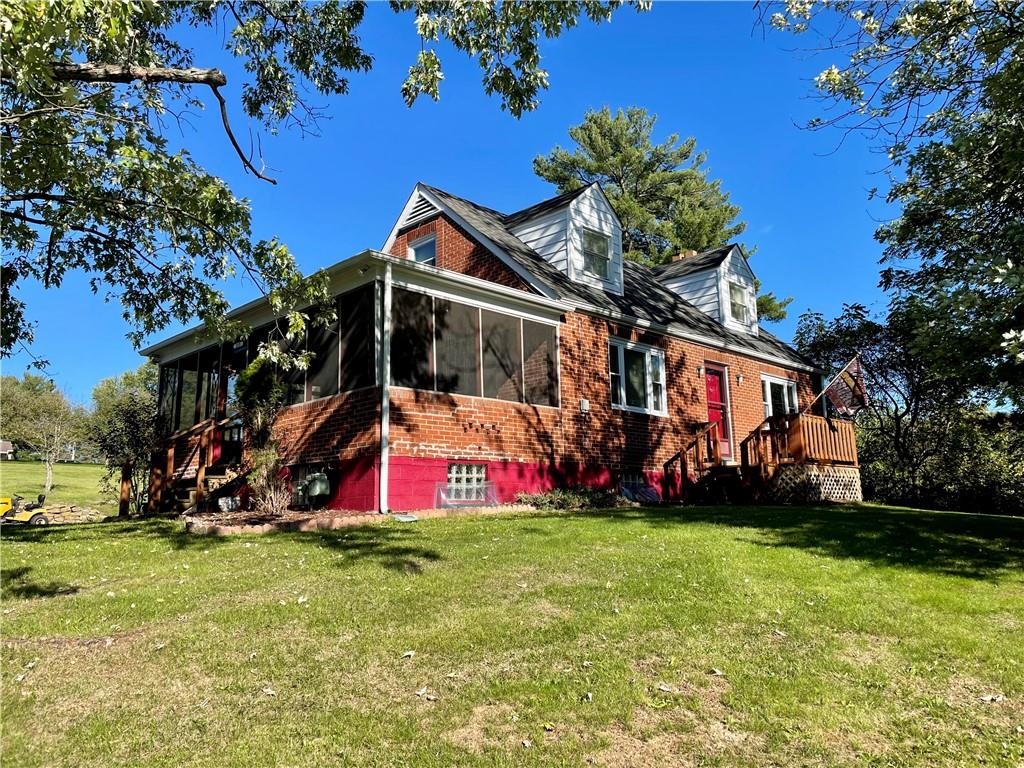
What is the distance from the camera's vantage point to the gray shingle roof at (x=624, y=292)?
1481cm

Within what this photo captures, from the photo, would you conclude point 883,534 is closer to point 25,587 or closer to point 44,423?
point 25,587

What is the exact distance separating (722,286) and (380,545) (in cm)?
1558

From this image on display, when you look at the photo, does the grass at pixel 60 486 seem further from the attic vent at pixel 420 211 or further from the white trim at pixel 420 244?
the attic vent at pixel 420 211

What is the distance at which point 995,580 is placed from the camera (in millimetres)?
6109

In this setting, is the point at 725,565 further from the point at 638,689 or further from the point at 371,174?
the point at 371,174

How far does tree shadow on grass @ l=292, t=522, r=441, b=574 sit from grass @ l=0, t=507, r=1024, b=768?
6cm

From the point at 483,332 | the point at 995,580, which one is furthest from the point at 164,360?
the point at 995,580

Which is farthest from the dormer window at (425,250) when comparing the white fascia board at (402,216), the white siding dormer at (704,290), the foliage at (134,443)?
the white siding dormer at (704,290)

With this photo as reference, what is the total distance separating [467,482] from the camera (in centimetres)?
1166

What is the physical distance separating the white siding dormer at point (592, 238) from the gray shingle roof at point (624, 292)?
0.29 metres

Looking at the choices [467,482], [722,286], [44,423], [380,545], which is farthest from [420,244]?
[44,423]

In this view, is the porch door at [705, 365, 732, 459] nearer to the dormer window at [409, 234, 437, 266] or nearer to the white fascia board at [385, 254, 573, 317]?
the white fascia board at [385, 254, 573, 317]

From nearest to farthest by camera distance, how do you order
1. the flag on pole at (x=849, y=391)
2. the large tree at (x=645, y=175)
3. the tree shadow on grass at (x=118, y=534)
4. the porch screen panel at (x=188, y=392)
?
the tree shadow on grass at (x=118, y=534)
the porch screen panel at (x=188, y=392)
the flag on pole at (x=849, y=391)
the large tree at (x=645, y=175)

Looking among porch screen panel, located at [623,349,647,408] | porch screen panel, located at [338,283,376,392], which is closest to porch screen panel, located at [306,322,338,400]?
Result: porch screen panel, located at [338,283,376,392]
